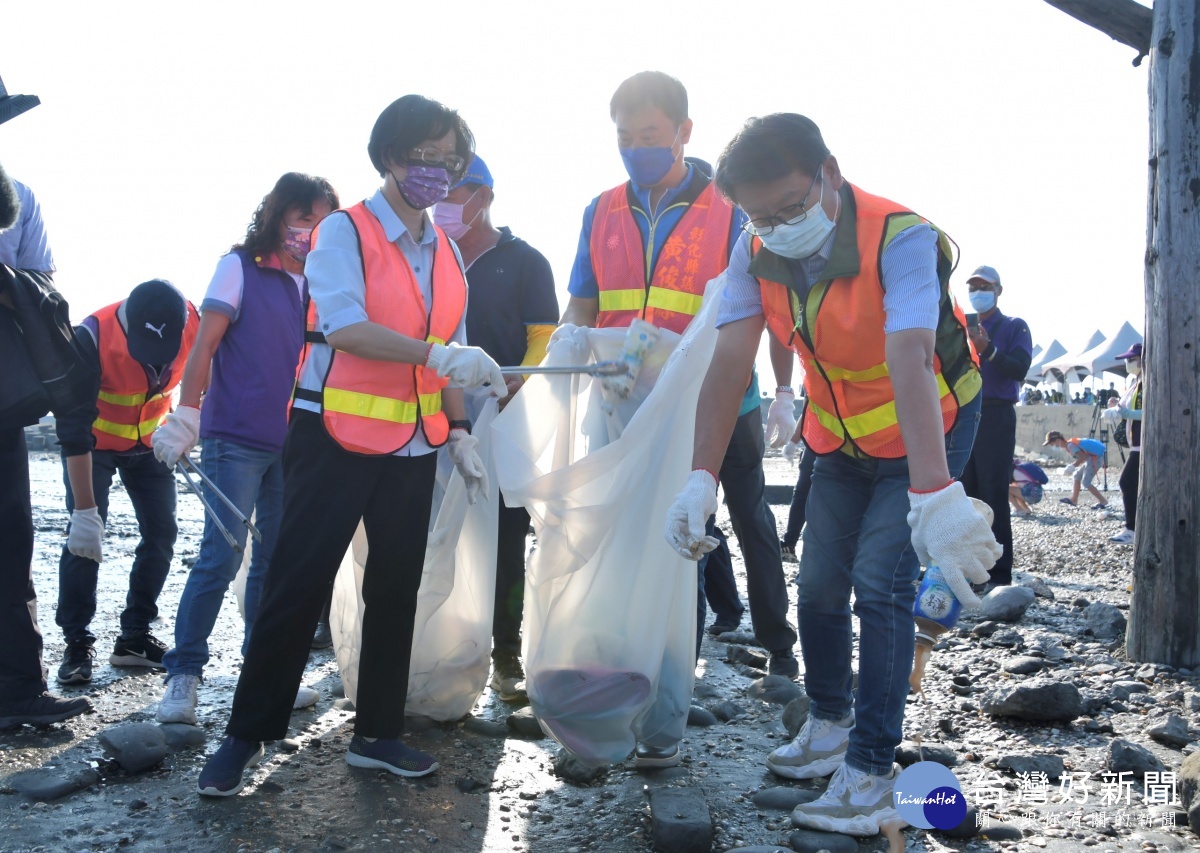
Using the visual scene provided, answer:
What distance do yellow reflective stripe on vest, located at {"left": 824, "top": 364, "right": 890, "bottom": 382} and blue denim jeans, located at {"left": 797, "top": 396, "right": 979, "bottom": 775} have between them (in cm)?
20

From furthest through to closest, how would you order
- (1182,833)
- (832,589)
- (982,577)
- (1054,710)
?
(1054,710)
(832,589)
(1182,833)
(982,577)

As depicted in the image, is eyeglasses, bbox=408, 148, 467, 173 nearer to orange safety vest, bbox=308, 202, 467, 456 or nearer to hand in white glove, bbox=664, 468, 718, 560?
orange safety vest, bbox=308, 202, 467, 456

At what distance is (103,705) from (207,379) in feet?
3.58

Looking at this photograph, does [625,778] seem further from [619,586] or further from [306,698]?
[306,698]

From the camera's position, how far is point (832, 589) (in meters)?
2.59

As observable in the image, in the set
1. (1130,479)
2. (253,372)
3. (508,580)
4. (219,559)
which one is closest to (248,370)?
(253,372)

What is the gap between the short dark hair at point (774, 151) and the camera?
7.29ft

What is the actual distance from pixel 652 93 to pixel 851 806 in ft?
6.72

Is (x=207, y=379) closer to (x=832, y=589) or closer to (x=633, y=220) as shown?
(x=633, y=220)

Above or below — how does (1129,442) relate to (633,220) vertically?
below

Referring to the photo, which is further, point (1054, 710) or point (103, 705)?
point (103, 705)

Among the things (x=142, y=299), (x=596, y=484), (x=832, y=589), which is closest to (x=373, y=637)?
(x=596, y=484)

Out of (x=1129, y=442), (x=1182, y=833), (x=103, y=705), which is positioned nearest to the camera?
(x=1182, y=833)

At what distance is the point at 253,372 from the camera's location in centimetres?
337
